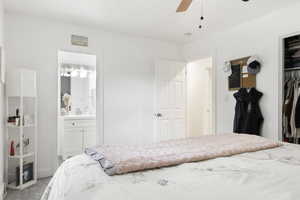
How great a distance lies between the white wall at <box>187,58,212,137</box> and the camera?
5.28 meters

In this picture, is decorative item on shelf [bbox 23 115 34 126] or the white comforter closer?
the white comforter

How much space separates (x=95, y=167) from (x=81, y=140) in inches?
134

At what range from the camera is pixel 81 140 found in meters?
4.53

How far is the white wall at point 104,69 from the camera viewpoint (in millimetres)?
3156

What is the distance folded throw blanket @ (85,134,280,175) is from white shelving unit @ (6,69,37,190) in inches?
66.2

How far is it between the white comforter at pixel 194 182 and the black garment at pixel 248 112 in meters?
1.66

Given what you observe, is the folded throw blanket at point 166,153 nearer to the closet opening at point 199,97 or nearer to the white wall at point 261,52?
the white wall at point 261,52

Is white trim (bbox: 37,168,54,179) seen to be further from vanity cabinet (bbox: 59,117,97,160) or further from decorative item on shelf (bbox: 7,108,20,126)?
vanity cabinet (bbox: 59,117,97,160)

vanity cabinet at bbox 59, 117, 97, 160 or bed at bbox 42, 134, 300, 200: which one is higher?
bed at bbox 42, 134, 300, 200

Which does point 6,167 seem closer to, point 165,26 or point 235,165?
point 235,165

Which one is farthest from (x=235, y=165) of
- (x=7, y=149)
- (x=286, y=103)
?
(x=7, y=149)

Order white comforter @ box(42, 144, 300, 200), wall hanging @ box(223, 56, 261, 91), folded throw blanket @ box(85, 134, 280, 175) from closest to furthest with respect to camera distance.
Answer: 1. white comforter @ box(42, 144, 300, 200)
2. folded throw blanket @ box(85, 134, 280, 175)
3. wall hanging @ box(223, 56, 261, 91)

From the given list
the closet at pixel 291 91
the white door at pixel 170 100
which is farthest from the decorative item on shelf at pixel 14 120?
the closet at pixel 291 91

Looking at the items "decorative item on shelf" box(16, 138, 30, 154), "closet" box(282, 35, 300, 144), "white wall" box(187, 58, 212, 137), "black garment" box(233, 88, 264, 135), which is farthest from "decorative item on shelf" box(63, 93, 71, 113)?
"closet" box(282, 35, 300, 144)
